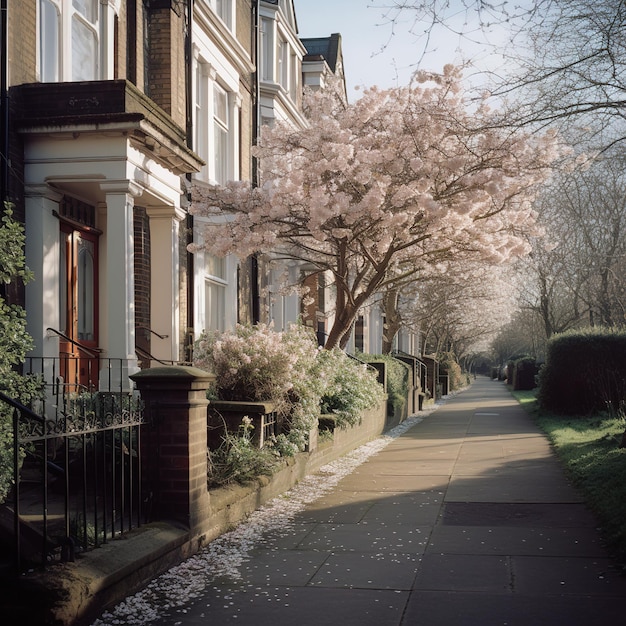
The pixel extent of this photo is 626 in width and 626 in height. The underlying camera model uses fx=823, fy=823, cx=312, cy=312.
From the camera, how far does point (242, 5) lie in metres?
18.5

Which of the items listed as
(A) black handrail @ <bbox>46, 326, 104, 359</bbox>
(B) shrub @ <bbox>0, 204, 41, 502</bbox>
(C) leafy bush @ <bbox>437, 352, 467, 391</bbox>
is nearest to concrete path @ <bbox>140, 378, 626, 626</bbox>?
(B) shrub @ <bbox>0, 204, 41, 502</bbox>

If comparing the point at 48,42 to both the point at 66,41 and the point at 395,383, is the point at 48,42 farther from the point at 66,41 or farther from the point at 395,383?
the point at 395,383

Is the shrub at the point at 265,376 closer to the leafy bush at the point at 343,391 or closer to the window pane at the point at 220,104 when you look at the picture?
the leafy bush at the point at 343,391

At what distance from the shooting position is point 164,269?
12469mm

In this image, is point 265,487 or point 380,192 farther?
point 380,192

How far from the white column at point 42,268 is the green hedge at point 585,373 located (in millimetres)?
13291

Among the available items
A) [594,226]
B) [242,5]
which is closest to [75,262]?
[242,5]

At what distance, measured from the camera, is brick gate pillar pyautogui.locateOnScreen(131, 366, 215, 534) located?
6.42 m

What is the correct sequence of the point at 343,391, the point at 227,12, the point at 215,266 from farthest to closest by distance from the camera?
1. the point at 227,12
2. the point at 215,266
3. the point at 343,391

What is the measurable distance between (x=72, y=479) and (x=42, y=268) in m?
3.24

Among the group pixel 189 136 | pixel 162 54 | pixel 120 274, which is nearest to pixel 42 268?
pixel 120 274

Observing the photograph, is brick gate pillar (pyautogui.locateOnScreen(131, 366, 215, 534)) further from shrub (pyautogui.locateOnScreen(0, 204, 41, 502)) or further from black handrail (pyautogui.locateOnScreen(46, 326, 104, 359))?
black handrail (pyautogui.locateOnScreen(46, 326, 104, 359))

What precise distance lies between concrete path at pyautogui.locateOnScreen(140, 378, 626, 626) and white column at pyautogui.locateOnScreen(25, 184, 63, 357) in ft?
13.1

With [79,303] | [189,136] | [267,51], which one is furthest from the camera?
[267,51]
